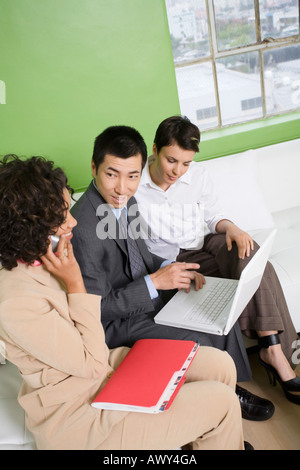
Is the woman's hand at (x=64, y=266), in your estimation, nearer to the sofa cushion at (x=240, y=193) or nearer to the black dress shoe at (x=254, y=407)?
the black dress shoe at (x=254, y=407)

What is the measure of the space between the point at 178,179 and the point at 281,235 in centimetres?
70

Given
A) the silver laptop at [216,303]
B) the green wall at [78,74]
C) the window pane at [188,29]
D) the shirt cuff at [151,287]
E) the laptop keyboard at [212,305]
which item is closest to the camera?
the silver laptop at [216,303]

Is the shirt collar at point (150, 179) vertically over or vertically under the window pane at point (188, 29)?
under

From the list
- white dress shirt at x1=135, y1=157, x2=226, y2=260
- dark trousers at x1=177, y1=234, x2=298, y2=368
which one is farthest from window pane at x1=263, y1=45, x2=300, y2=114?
dark trousers at x1=177, y1=234, x2=298, y2=368

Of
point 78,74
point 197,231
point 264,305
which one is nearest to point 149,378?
point 264,305

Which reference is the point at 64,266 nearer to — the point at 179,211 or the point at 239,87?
the point at 179,211

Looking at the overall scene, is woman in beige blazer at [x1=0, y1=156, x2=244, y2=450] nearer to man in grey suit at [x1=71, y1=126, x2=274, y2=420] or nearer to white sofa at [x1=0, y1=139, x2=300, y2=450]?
man in grey suit at [x1=71, y1=126, x2=274, y2=420]

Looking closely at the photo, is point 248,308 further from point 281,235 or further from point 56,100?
point 56,100

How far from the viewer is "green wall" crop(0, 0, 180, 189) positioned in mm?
2297

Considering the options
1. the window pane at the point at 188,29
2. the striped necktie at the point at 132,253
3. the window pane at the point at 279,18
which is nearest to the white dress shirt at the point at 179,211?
the striped necktie at the point at 132,253

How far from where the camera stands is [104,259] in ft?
5.30

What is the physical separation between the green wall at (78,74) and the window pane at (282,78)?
915 millimetres

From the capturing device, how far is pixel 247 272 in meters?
1.31

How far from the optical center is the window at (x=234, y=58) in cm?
286
